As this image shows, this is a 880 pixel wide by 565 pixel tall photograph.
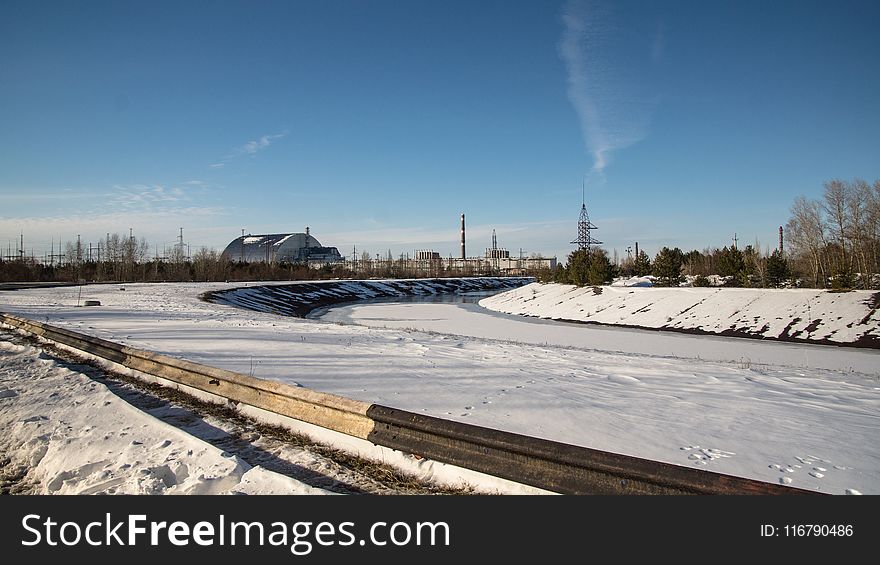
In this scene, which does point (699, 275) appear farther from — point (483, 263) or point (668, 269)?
point (483, 263)

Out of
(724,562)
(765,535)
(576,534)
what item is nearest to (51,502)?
(576,534)

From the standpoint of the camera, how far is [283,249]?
12212 cm

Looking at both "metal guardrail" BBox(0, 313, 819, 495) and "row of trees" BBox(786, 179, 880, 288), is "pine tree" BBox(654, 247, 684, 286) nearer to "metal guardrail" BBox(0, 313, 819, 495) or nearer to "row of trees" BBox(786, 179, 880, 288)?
"row of trees" BBox(786, 179, 880, 288)

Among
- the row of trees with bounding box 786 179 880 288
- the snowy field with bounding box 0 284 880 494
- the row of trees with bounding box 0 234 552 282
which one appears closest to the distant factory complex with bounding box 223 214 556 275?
the row of trees with bounding box 0 234 552 282

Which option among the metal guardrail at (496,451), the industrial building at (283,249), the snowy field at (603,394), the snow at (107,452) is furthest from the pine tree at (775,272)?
the industrial building at (283,249)

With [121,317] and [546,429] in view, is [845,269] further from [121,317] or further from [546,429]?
[121,317]

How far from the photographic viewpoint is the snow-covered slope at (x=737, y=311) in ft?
74.7

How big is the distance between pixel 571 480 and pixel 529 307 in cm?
3833

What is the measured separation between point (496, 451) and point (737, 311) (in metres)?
28.2

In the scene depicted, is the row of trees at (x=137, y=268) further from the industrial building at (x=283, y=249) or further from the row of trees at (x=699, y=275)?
the row of trees at (x=699, y=275)

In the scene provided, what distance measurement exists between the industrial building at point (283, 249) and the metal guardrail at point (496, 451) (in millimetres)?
118048

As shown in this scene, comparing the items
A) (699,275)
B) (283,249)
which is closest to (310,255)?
(283,249)

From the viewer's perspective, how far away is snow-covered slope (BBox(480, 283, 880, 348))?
22766 millimetres

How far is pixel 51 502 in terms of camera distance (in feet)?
12.6
